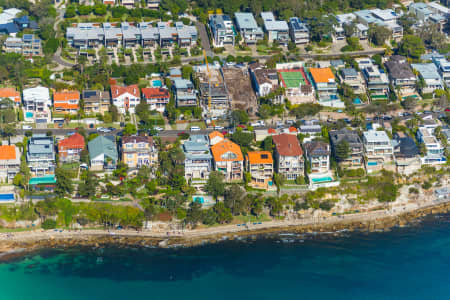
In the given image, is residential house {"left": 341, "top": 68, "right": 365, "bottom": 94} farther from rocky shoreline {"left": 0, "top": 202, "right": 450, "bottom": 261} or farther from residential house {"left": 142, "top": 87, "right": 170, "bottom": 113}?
residential house {"left": 142, "top": 87, "right": 170, "bottom": 113}

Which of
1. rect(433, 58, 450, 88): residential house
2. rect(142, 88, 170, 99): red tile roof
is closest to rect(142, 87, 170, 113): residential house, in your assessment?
rect(142, 88, 170, 99): red tile roof

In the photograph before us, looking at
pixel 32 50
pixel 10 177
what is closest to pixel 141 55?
pixel 32 50

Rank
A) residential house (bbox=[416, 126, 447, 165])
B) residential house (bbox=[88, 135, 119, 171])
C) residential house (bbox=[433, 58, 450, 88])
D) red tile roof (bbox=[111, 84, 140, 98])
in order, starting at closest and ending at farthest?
residential house (bbox=[88, 135, 119, 171]) < residential house (bbox=[416, 126, 447, 165]) < red tile roof (bbox=[111, 84, 140, 98]) < residential house (bbox=[433, 58, 450, 88])

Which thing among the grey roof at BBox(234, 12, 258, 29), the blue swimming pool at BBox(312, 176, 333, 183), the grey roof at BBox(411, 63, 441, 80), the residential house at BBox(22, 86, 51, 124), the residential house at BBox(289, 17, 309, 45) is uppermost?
the grey roof at BBox(234, 12, 258, 29)

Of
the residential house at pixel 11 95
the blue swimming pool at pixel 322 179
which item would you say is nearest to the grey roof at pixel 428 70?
the blue swimming pool at pixel 322 179

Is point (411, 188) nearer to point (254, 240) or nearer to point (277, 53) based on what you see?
point (254, 240)

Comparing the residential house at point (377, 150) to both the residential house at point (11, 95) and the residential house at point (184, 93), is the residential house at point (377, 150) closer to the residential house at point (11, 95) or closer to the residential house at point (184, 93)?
the residential house at point (184, 93)
